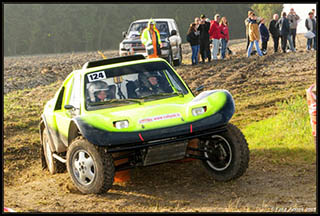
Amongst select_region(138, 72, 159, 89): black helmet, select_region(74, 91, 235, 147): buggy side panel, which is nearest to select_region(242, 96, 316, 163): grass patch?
select_region(74, 91, 235, 147): buggy side panel

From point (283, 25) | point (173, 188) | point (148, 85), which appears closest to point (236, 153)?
point (173, 188)

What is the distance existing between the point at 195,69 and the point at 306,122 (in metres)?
10.4

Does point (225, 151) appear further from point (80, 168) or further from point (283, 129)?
point (283, 129)

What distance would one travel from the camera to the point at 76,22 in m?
53.6

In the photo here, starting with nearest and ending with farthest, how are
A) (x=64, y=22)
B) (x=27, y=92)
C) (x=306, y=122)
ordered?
(x=306, y=122) < (x=27, y=92) < (x=64, y=22)

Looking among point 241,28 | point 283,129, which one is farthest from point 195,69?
point 241,28

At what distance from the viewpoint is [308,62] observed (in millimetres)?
20703

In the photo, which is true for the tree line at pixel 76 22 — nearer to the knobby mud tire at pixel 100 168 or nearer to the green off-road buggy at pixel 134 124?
the green off-road buggy at pixel 134 124

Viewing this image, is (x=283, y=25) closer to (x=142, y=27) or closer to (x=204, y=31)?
(x=204, y=31)

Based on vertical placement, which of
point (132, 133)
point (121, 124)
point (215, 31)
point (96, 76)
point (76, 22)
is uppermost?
point (96, 76)

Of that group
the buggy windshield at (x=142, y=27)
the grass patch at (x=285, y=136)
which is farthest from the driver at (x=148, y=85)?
the buggy windshield at (x=142, y=27)

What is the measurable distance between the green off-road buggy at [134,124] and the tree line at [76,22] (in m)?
42.4

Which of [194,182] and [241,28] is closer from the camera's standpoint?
[194,182]

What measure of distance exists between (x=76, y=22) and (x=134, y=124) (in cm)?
4787
